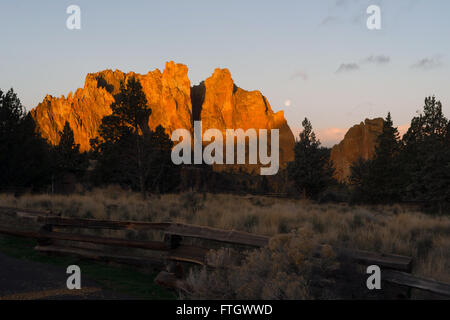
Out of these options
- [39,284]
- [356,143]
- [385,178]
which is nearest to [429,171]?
[385,178]

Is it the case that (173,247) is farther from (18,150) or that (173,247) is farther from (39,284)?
(18,150)

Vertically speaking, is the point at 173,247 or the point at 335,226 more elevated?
the point at 173,247

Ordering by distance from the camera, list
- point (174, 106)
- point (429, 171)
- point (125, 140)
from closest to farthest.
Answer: point (429, 171), point (125, 140), point (174, 106)

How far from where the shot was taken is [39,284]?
6.07 m

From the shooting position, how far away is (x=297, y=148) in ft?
142

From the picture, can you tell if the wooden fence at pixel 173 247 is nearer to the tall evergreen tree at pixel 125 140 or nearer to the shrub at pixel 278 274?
the shrub at pixel 278 274

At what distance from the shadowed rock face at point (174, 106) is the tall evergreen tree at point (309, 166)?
11440 cm

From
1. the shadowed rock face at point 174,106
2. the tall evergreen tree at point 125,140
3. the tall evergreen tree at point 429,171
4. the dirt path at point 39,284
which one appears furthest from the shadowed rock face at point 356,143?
the dirt path at point 39,284

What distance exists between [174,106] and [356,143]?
8021cm

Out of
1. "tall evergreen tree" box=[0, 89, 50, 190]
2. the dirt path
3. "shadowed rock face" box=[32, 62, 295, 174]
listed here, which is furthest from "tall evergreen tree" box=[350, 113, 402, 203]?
"shadowed rock face" box=[32, 62, 295, 174]

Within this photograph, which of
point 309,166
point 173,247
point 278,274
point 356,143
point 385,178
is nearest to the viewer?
point 278,274

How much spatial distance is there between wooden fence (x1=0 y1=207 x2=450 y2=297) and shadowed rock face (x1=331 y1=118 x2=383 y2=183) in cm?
13862
